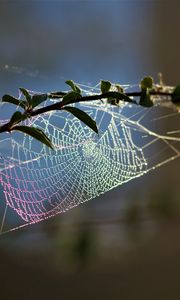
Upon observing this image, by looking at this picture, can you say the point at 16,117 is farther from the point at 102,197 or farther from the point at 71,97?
the point at 102,197

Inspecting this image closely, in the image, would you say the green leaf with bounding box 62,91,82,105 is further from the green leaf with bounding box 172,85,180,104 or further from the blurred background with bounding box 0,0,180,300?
the blurred background with bounding box 0,0,180,300

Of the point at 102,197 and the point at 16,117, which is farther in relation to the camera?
the point at 102,197

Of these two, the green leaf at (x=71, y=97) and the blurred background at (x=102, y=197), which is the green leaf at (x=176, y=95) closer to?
the green leaf at (x=71, y=97)

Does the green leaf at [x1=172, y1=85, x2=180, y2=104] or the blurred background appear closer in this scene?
the green leaf at [x1=172, y1=85, x2=180, y2=104]

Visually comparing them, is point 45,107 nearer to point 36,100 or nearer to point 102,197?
point 36,100

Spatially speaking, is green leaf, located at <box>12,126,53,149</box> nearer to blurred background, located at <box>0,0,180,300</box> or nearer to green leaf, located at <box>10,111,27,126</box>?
green leaf, located at <box>10,111,27,126</box>

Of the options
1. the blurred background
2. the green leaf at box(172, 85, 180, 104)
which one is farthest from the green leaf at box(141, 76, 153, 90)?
the blurred background

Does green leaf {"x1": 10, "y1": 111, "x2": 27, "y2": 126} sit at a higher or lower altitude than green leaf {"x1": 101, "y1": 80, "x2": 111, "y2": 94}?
lower

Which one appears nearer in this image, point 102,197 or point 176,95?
point 176,95

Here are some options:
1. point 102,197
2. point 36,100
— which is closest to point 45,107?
point 36,100
